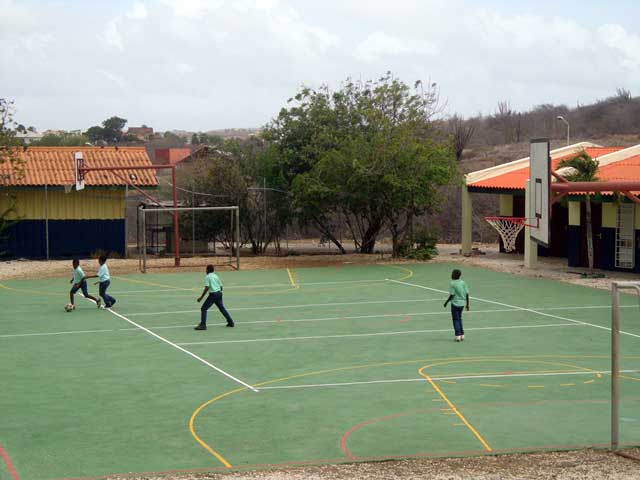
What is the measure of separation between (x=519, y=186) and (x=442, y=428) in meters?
27.2

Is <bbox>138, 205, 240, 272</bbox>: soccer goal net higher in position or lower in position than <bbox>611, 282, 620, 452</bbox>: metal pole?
higher

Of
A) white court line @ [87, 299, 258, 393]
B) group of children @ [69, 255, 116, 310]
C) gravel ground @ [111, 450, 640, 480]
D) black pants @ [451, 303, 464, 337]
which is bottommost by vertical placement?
gravel ground @ [111, 450, 640, 480]

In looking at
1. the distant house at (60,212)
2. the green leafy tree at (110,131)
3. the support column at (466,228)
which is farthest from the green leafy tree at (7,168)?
the green leafy tree at (110,131)

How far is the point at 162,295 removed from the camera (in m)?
29.7

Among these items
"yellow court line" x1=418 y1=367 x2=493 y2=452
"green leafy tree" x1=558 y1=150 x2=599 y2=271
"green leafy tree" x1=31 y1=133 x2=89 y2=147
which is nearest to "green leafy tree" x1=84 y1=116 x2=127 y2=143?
"green leafy tree" x1=31 y1=133 x2=89 y2=147

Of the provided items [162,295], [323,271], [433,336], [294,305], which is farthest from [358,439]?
[323,271]

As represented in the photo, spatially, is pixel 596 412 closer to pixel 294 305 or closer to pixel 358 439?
pixel 358 439

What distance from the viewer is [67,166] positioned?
141ft

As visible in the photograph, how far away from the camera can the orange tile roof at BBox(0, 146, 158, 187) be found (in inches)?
1619

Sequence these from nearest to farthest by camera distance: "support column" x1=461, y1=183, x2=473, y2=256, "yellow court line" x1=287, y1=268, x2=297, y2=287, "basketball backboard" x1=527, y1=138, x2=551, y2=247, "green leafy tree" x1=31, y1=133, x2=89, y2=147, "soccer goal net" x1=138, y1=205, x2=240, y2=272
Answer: "basketball backboard" x1=527, y1=138, x2=551, y2=247, "yellow court line" x1=287, y1=268, x2=297, y2=287, "soccer goal net" x1=138, y1=205, x2=240, y2=272, "support column" x1=461, y1=183, x2=473, y2=256, "green leafy tree" x1=31, y1=133, x2=89, y2=147

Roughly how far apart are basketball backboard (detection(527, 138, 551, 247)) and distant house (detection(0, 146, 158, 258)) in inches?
1110

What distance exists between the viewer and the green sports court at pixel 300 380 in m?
12.9

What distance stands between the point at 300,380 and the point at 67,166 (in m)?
28.7

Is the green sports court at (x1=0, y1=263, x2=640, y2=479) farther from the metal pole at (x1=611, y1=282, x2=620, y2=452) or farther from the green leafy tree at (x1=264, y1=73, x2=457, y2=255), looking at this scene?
the green leafy tree at (x1=264, y1=73, x2=457, y2=255)
